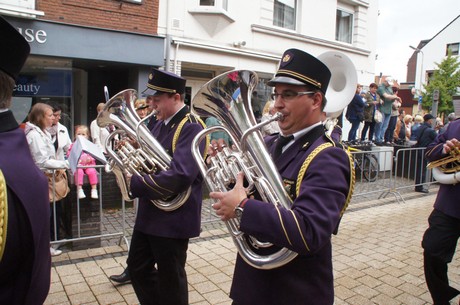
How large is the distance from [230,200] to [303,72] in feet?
2.49

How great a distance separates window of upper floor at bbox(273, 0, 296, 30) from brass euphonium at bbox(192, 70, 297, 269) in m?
11.7

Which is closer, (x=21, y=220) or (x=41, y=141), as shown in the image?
(x=21, y=220)

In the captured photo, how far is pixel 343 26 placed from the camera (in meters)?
15.7

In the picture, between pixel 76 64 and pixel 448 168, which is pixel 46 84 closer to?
pixel 76 64

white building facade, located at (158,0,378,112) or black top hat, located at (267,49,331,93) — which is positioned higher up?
white building facade, located at (158,0,378,112)

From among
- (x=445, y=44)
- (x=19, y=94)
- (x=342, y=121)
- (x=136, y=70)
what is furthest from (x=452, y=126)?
(x=445, y=44)

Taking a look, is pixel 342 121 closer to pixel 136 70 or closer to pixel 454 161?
pixel 136 70

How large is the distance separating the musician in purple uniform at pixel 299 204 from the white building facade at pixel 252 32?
8.96 m

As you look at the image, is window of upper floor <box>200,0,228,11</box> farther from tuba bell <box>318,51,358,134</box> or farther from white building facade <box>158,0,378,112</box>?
tuba bell <box>318,51,358,134</box>

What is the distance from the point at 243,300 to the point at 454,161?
2.63 m

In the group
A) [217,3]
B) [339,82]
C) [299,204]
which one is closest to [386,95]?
[217,3]

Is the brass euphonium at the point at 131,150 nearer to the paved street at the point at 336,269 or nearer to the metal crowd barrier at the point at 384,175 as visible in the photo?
the paved street at the point at 336,269

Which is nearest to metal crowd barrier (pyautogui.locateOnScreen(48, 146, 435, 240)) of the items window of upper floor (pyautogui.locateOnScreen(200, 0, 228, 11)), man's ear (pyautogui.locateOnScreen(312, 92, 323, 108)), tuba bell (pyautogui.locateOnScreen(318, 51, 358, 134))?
tuba bell (pyautogui.locateOnScreen(318, 51, 358, 134))

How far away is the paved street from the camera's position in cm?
392
